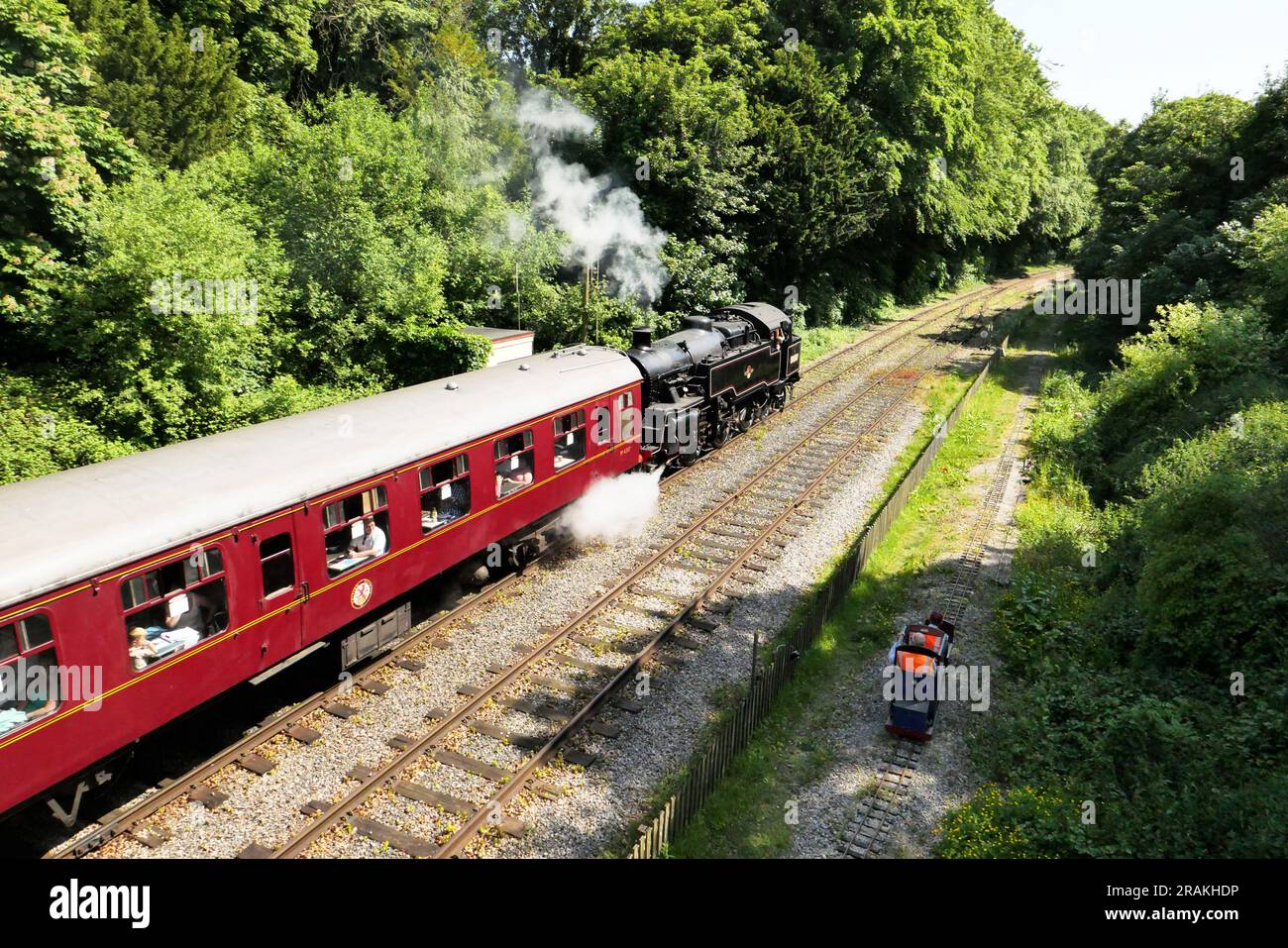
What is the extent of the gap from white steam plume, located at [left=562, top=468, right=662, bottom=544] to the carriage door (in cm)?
608

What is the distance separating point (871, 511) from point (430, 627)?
975 cm

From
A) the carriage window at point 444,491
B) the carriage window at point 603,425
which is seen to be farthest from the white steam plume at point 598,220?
the carriage window at point 444,491

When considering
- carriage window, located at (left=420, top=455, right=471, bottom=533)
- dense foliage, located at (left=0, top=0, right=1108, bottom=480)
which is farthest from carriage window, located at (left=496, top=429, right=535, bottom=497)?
dense foliage, located at (left=0, top=0, right=1108, bottom=480)

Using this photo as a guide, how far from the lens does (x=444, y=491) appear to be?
37.8 feet

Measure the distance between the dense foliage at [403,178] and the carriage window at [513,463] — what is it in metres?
6.75

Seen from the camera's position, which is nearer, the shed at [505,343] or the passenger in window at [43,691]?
the passenger in window at [43,691]

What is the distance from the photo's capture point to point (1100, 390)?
2281 cm

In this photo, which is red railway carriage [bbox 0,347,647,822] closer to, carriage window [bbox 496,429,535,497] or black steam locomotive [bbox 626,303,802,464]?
carriage window [bbox 496,429,535,497]

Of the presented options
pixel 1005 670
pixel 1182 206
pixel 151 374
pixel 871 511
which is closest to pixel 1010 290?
pixel 1182 206

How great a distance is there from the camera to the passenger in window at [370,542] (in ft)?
33.3

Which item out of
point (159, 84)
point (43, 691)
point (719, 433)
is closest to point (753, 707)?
point (43, 691)

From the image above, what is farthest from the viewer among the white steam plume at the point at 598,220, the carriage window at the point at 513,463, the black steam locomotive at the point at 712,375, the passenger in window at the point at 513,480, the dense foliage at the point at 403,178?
the white steam plume at the point at 598,220

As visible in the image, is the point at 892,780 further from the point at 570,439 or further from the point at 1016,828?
the point at 570,439

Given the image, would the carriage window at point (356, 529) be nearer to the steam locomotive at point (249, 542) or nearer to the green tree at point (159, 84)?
the steam locomotive at point (249, 542)
